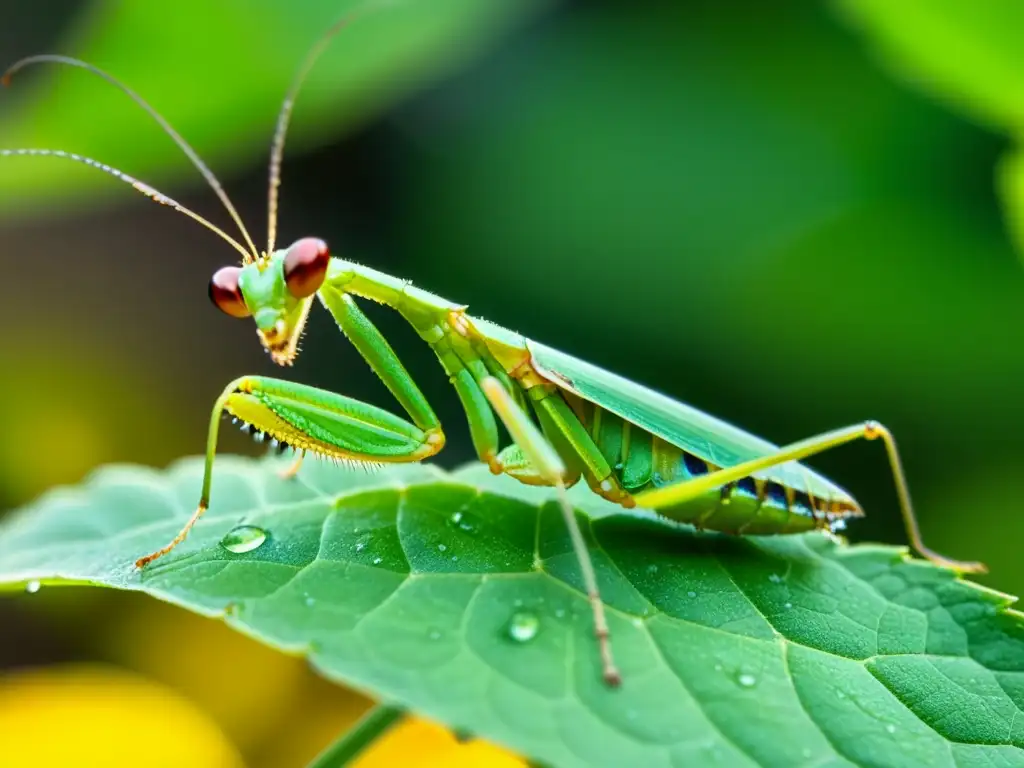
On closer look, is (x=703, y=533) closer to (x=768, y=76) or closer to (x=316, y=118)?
(x=316, y=118)

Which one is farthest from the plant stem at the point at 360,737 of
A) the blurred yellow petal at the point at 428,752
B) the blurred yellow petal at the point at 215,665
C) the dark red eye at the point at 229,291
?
the dark red eye at the point at 229,291

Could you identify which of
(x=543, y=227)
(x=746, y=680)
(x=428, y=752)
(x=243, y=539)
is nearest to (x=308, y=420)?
(x=243, y=539)

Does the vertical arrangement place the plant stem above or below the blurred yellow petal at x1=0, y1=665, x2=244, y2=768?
above

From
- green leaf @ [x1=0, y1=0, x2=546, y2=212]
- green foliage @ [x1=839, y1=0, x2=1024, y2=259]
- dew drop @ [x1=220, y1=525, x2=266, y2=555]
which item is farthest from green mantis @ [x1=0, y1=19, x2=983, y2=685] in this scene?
green foliage @ [x1=839, y1=0, x2=1024, y2=259]

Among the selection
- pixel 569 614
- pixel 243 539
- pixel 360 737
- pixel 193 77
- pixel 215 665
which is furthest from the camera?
pixel 193 77

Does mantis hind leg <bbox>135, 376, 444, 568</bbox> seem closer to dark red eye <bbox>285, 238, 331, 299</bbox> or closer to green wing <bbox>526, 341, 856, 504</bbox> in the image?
dark red eye <bbox>285, 238, 331, 299</bbox>

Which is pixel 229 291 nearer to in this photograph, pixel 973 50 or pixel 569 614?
pixel 569 614
